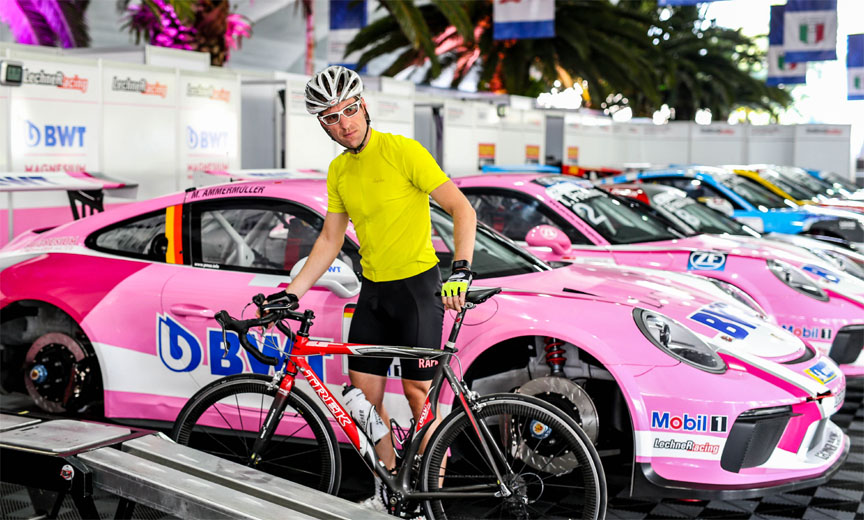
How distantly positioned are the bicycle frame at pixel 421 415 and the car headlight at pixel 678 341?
0.91 m

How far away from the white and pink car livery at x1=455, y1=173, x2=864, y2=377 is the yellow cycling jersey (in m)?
1.95

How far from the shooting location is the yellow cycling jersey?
338 centimetres

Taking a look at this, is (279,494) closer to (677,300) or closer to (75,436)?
(75,436)

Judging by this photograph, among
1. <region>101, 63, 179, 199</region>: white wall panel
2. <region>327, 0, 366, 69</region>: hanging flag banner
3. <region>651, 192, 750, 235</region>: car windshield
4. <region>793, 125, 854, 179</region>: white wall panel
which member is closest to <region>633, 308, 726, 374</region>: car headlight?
<region>651, 192, 750, 235</region>: car windshield

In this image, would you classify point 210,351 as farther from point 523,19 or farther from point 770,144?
point 770,144

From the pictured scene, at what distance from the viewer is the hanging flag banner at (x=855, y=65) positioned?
25.9 metres

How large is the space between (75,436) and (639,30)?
2170 centimetres

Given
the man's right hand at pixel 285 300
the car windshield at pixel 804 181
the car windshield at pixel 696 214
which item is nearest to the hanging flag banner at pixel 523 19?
the car windshield at pixel 804 181

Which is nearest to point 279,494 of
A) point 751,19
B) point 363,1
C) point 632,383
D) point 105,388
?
point 632,383

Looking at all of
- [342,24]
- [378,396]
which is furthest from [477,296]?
[342,24]

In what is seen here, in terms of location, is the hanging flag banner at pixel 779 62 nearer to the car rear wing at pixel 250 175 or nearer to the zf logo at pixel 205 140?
the zf logo at pixel 205 140

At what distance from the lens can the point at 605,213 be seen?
6.48m

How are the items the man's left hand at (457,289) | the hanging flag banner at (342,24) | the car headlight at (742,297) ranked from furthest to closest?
the hanging flag banner at (342,24) < the car headlight at (742,297) < the man's left hand at (457,289)

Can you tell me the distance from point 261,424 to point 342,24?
19.3 meters
